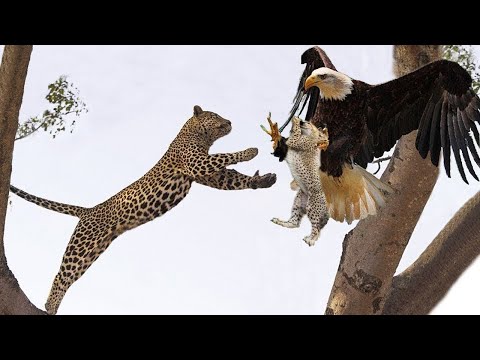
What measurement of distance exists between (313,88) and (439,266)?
146 cm

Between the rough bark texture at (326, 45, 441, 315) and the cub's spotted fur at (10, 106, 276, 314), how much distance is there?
972 millimetres

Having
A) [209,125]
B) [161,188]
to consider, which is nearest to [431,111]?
[209,125]

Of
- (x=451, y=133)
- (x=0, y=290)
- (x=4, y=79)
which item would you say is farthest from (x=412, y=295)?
(x=4, y=79)

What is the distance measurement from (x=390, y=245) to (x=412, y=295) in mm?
591

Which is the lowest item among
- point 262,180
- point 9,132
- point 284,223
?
point 284,223

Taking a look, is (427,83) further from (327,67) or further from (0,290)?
(0,290)

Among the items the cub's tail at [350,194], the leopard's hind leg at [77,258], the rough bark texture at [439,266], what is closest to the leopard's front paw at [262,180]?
the cub's tail at [350,194]

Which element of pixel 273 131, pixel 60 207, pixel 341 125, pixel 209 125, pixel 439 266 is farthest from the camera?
pixel 439 266

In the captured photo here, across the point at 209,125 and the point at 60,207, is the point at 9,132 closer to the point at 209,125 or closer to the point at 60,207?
the point at 60,207

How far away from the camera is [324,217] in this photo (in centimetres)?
207

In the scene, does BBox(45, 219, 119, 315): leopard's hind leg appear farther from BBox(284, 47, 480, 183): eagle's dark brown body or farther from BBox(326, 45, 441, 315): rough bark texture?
BBox(326, 45, 441, 315): rough bark texture

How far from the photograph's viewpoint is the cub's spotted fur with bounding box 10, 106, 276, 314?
7.17ft

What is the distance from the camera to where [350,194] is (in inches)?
84.8

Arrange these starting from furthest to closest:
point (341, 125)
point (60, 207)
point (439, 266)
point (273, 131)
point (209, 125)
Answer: point (439, 266)
point (60, 207)
point (209, 125)
point (341, 125)
point (273, 131)
